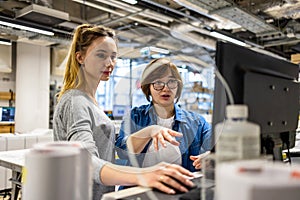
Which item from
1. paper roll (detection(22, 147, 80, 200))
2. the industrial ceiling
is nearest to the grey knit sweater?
paper roll (detection(22, 147, 80, 200))

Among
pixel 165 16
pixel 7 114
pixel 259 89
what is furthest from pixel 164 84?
pixel 7 114

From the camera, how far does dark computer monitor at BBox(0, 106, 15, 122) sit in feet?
21.9

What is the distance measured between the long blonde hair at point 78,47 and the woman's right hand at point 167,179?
493mm

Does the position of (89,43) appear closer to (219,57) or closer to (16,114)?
(219,57)

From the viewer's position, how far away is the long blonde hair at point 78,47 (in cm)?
118

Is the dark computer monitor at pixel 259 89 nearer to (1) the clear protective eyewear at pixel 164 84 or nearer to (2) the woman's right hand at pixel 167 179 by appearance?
(2) the woman's right hand at pixel 167 179

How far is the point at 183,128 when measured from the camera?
1.38 m

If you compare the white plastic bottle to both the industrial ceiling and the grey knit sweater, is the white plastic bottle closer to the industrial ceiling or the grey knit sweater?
the grey knit sweater

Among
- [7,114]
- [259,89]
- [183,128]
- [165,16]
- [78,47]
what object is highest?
[165,16]

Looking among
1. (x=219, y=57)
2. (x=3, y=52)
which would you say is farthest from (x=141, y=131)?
(x=3, y=52)

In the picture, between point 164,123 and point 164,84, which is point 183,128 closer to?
point 164,123

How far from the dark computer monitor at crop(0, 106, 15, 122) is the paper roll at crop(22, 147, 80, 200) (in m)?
6.63

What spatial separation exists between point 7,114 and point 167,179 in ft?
22.6

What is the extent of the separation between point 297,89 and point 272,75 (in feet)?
0.89
